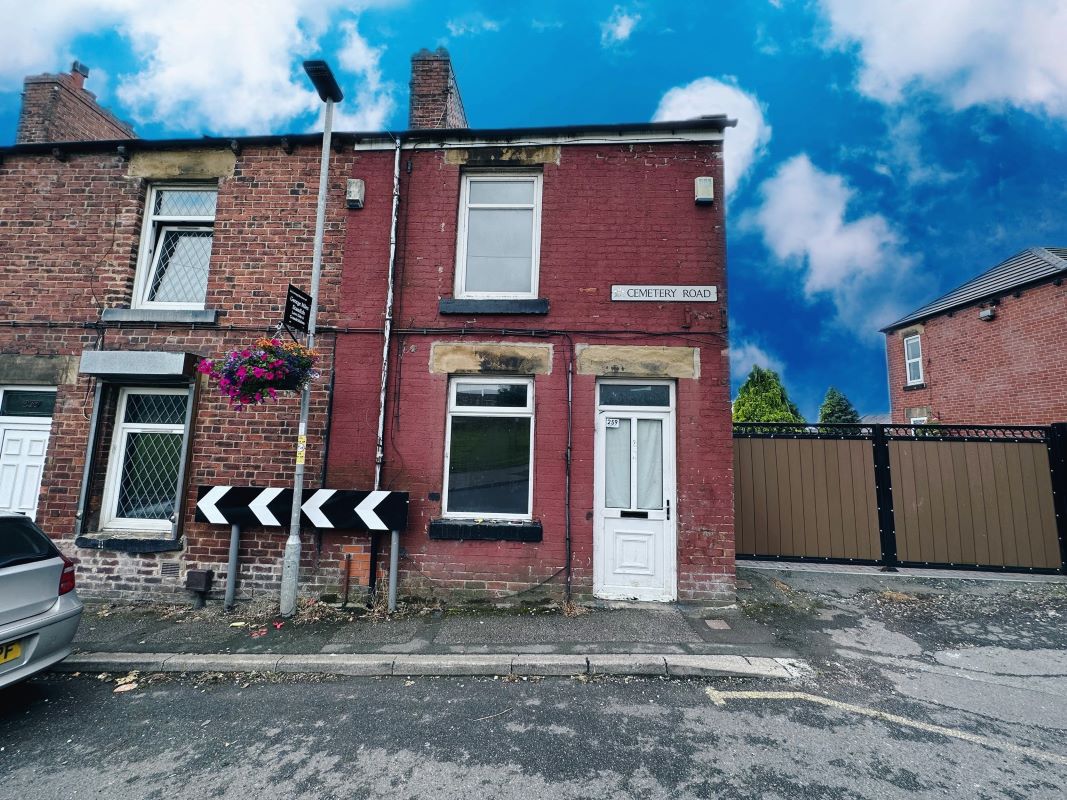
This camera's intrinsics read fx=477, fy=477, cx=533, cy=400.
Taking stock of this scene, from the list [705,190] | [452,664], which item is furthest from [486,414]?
[705,190]

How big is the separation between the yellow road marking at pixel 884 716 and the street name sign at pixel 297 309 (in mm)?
5659

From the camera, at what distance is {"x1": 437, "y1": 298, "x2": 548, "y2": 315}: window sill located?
21.1 feet

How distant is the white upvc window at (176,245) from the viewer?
→ 692cm

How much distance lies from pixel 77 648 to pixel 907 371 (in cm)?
2308

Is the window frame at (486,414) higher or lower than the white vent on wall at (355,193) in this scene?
lower

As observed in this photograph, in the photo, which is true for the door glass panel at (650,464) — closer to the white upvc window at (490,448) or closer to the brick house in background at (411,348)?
the brick house in background at (411,348)

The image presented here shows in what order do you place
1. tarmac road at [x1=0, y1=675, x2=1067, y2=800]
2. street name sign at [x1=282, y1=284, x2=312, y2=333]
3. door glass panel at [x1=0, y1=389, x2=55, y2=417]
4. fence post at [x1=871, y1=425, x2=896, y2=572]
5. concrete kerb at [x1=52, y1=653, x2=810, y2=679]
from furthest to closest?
fence post at [x1=871, y1=425, x2=896, y2=572]
door glass panel at [x1=0, y1=389, x2=55, y2=417]
street name sign at [x1=282, y1=284, x2=312, y2=333]
concrete kerb at [x1=52, y1=653, x2=810, y2=679]
tarmac road at [x1=0, y1=675, x2=1067, y2=800]

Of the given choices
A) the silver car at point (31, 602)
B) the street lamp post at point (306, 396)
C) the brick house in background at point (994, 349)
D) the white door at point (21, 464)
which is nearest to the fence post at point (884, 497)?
the street lamp post at point (306, 396)

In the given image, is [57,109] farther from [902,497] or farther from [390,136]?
[902,497]

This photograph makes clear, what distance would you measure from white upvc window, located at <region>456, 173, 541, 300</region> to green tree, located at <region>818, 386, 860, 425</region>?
77.5 ft

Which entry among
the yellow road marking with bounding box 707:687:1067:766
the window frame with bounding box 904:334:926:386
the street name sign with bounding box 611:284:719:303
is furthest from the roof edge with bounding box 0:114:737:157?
the window frame with bounding box 904:334:926:386

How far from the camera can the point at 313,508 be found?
593cm

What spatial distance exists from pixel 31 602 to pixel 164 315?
13.3 ft

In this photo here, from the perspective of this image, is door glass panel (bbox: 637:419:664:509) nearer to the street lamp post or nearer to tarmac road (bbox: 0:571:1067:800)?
tarmac road (bbox: 0:571:1067:800)
